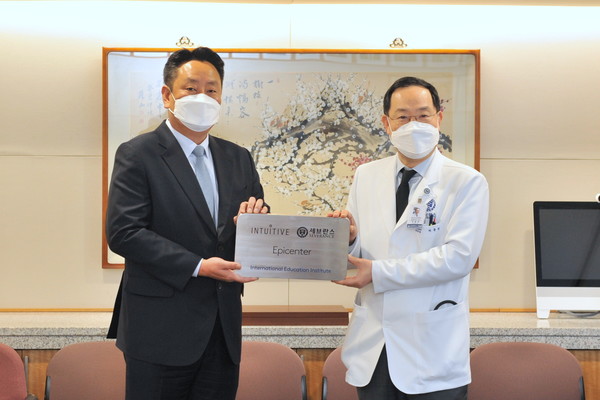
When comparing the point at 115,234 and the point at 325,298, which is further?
the point at 325,298

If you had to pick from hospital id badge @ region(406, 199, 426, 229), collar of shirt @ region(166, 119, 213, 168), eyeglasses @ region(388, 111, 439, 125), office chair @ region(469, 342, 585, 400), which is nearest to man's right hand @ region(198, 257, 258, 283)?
collar of shirt @ region(166, 119, 213, 168)

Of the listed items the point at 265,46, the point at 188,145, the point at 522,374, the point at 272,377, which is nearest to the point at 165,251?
the point at 188,145

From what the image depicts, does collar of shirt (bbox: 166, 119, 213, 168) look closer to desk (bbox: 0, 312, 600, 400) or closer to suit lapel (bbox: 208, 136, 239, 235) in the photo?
suit lapel (bbox: 208, 136, 239, 235)

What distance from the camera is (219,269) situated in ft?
8.11

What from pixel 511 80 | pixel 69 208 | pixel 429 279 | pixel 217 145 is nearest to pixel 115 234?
pixel 217 145

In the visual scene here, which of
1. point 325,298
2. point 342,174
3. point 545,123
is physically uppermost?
point 545,123

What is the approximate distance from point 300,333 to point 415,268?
5.02 ft

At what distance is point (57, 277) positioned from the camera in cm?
454

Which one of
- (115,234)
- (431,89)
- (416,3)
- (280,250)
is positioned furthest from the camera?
(416,3)

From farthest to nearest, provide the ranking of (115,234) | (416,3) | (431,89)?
(416,3), (431,89), (115,234)

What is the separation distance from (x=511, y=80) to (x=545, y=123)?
1.07 ft

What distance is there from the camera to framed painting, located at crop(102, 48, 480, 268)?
14.9 ft

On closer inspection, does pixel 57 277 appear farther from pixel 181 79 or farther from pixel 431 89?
pixel 431 89

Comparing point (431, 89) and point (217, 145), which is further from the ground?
point (431, 89)
